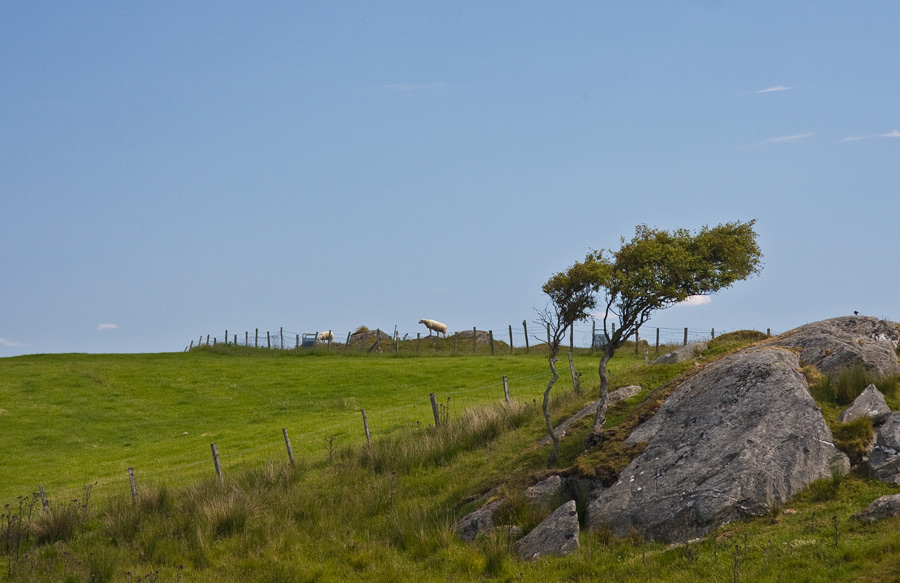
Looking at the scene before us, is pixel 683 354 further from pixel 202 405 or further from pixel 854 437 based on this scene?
pixel 202 405

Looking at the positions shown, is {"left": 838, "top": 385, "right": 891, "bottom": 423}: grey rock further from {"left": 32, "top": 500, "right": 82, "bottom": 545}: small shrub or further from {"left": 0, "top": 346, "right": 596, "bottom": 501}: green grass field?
{"left": 32, "top": 500, "right": 82, "bottom": 545}: small shrub

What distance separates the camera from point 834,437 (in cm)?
1678

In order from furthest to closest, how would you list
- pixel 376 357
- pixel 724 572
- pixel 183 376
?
pixel 376 357, pixel 183 376, pixel 724 572

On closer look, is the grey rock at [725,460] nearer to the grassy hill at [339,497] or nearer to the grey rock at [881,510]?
the grassy hill at [339,497]

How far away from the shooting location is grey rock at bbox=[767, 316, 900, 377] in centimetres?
1973

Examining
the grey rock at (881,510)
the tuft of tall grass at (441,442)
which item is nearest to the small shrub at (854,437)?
the grey rock at (881,510)

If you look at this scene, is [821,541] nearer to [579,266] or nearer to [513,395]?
[579,266]

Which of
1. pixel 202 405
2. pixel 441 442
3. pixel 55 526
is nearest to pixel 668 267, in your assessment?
pixel 441 442

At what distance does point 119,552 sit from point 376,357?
42.6 meters

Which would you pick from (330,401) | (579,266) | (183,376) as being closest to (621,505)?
(579,266)

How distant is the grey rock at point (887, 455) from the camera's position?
1540cm

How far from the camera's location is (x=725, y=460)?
634 inches

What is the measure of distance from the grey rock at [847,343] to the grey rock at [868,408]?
5.16ft

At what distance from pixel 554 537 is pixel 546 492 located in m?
2.20
